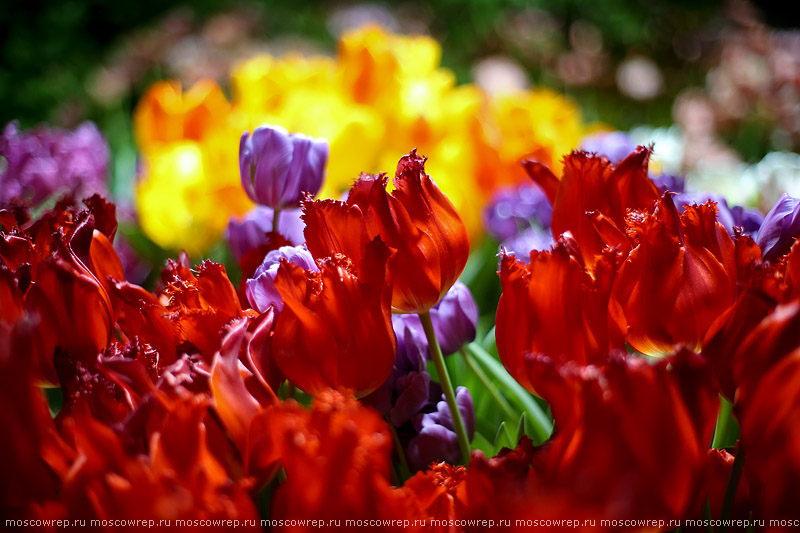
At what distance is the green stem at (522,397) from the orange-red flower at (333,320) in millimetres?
145

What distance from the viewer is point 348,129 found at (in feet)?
2.70

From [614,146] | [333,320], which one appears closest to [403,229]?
[333,320]

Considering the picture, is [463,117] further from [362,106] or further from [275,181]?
[275,181]

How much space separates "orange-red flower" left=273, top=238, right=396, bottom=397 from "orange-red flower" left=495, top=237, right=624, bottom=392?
64 mm

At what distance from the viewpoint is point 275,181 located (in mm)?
489

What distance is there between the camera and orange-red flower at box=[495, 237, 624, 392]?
306mm

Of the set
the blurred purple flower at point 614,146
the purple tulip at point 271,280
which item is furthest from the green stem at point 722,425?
the blurred purple flower at point 614,146

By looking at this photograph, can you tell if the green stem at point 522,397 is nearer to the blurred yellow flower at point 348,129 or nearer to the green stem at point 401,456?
the green stem at point 401,456

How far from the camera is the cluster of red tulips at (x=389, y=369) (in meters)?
0.24

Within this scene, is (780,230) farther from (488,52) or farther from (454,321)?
(488,52)

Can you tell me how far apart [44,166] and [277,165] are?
383mm

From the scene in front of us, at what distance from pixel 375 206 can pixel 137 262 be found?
69 centimetres

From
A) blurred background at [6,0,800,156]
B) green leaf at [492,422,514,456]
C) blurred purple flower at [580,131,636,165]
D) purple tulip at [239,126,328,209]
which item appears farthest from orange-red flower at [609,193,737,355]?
blurred background at [6,0,800,156]

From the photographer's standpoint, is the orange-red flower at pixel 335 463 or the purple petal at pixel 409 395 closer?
the orange-red flower at pixel 335 463
